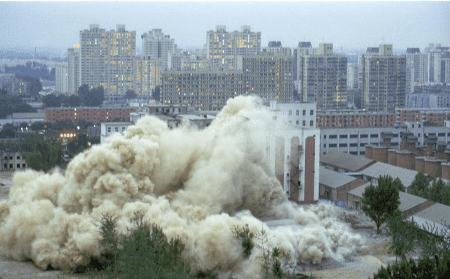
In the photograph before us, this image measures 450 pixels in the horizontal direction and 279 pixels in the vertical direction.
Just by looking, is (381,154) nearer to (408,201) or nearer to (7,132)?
(408,201)

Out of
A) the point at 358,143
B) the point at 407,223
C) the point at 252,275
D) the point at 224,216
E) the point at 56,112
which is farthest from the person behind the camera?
the point at 56,112

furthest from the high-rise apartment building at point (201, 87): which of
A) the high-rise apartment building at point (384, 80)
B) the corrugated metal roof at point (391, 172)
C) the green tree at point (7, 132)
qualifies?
the corrugated metal roof at point (391, 172)

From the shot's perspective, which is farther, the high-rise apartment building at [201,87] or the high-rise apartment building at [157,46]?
the high-rise apartment building at [157,46]

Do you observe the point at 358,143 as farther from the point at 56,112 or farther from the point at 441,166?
the point at 56,112


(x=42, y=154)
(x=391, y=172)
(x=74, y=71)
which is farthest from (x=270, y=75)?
(x=74, y=71)

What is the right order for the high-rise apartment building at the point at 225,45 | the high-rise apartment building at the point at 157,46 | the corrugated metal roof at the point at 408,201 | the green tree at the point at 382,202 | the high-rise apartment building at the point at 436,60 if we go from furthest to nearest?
the high-rise apartment building at the point at 157,46 → the high-rise apartment building at the point at 436,60 → the high-rise apartment building at the point at 225,45 → the corrugated metal roof at the point at 408,201 → the green tree at the point at 382,202

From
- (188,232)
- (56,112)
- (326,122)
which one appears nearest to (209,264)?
(188,232)

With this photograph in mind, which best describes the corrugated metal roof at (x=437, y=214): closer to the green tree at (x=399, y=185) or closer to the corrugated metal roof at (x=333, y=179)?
the green tree at (x=399, y=185)

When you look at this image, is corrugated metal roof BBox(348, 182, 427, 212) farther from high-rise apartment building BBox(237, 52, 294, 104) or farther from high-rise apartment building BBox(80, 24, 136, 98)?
high-rise apartment building BBox(80, 24, 136, 98)
